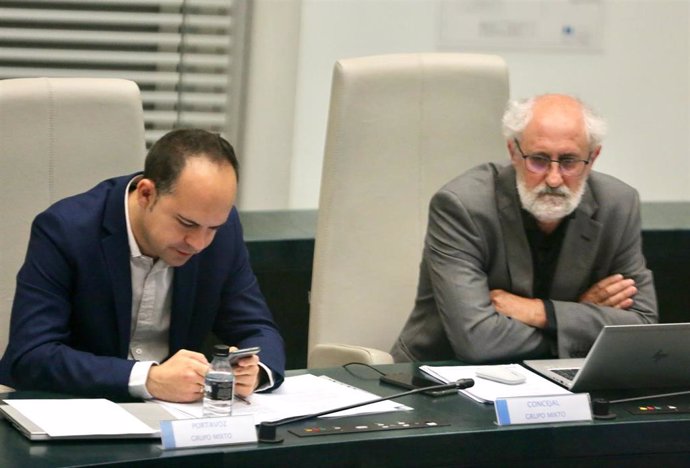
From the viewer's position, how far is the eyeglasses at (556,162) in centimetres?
338

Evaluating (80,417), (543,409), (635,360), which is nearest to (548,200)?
(635,360)

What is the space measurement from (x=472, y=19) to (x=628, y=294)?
1537 mm

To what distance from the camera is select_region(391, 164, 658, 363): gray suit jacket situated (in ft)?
10.7

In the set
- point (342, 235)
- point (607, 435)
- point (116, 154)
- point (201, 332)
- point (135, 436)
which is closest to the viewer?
point (135, 436)

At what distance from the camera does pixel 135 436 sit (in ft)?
7.63

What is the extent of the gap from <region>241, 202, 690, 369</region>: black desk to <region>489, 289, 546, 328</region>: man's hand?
878 millimetres

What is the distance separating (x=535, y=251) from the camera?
11.4ft

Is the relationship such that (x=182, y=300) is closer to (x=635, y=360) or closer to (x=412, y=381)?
(x=412, y=381)

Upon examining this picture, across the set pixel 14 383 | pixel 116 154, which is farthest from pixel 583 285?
pixel 14 383

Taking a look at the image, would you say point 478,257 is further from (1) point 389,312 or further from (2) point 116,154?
(2) point 116,154

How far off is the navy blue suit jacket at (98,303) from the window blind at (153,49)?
1.46m

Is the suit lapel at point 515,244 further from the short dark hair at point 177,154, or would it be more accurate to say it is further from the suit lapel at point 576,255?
the short dark hair at point 177,154

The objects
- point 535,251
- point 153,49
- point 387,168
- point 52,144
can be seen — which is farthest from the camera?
point 153,49

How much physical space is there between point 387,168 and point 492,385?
1.01m
